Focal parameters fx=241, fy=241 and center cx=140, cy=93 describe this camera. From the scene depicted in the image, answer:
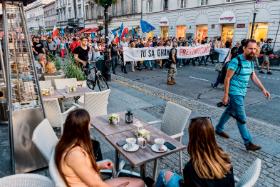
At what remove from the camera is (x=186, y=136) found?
5316 mm

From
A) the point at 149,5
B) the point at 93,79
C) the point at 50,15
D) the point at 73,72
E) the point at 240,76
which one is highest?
the point at 50,15

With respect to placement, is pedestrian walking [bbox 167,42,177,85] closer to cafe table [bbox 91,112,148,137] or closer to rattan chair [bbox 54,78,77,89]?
rattan chair [bbox 54,78,77,89]

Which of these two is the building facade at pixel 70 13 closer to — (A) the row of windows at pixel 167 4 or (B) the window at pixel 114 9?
(B) the window at pixel 114 9

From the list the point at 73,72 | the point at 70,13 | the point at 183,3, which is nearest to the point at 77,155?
the point at 73,72

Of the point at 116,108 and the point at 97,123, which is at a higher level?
the point at 97,123

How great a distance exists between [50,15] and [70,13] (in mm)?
24708

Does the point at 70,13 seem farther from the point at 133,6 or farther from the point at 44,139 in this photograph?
the point at 44,139

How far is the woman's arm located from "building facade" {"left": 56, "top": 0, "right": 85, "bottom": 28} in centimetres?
6104

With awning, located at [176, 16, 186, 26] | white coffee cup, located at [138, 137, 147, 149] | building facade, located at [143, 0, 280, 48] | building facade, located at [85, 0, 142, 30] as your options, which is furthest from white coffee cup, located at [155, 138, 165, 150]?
building facade, located at [85, 0, 142, 30]

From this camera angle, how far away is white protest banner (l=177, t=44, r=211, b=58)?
608 inches

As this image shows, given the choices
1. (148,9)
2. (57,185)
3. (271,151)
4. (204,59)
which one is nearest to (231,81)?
(271,151)

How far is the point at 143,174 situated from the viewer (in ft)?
11.2

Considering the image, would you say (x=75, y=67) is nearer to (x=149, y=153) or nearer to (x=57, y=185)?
(x=149, y=153)

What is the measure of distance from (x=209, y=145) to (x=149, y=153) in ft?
3.02
